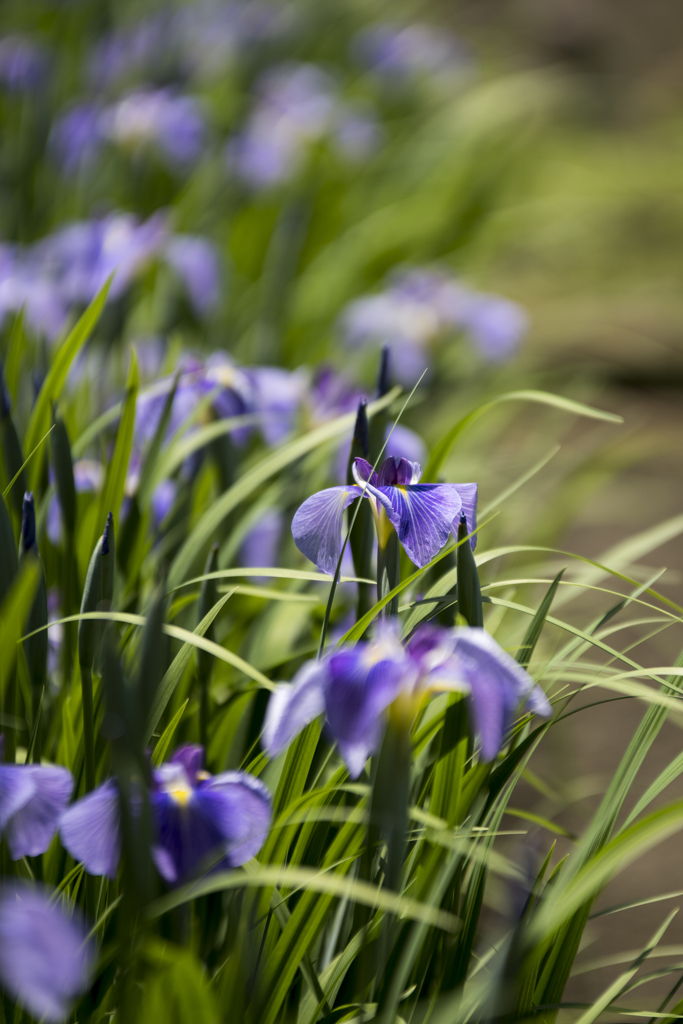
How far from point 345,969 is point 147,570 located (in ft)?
1.58

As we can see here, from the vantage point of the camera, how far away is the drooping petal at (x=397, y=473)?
58 cm

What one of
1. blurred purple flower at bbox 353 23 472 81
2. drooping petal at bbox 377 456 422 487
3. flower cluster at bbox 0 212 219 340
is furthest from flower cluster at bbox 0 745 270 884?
blurred purple flower at bbox 353 23 472 81

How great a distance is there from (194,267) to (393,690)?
1.18 metres

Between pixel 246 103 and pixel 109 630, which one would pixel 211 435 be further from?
pixel 246 103

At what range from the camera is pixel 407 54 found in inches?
137

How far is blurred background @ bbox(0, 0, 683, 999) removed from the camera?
50.9 inches

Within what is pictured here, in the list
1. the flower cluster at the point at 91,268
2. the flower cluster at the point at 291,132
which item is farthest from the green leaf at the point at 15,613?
the flower cluster at the point at 291,132

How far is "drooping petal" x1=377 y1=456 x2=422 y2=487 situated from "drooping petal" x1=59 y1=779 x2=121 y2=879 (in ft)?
0.88

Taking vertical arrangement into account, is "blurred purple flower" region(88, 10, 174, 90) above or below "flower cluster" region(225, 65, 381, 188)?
above

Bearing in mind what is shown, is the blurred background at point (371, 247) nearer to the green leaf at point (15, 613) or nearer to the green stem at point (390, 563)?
the green stem at point (390, 563)

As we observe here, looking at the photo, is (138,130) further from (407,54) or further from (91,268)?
(407,54)

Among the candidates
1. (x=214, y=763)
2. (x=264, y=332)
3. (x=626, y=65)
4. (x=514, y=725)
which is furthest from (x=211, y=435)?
(x=626, y=65)

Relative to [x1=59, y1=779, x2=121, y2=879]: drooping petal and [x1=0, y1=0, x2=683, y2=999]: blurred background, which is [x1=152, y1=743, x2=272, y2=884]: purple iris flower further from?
[x1=0, y1=0, x2=683, y2=999]: blurred background

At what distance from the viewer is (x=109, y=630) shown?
1.58 ft
